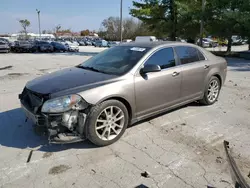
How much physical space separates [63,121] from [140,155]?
1173mm

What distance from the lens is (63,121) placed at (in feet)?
10.4

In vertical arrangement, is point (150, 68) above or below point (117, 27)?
below

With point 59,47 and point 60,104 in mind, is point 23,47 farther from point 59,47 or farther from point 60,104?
point 60,104

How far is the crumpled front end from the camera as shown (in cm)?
316

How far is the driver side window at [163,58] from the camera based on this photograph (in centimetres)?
406

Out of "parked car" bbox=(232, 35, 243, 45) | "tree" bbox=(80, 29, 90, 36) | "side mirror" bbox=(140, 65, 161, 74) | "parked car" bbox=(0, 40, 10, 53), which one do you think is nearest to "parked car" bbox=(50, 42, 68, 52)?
"parked car" bbox=(0, 40, 10, 53)

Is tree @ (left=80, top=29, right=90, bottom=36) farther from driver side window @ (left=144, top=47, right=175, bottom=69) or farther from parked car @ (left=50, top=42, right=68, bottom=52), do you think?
driver side window @ (left=144, top=47, right=175, bottom=69)

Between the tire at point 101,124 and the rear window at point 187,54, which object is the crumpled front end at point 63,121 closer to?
the tire at point 101,124

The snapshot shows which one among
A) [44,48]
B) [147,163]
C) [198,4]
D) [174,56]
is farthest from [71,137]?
[44,48]

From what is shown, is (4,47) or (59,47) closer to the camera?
(4,47)

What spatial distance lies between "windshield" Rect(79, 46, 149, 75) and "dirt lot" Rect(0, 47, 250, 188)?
3.65 ft

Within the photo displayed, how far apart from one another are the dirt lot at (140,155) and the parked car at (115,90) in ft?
0.91

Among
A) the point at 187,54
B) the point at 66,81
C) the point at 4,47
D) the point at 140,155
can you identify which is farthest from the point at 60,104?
the point at 4,47

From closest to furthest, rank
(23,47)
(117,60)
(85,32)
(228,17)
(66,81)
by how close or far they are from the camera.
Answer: (66,81)
(117,60)
(228,17)
(23,47)
(85,32)
